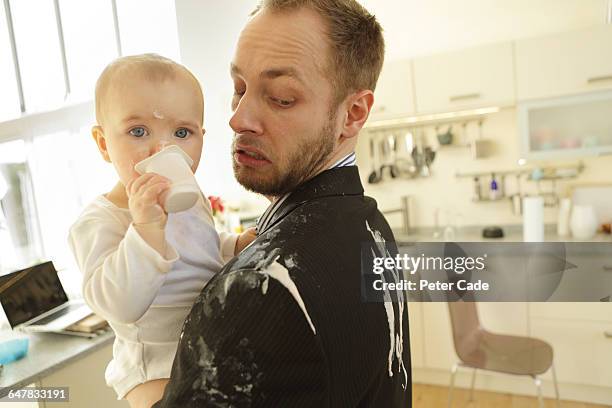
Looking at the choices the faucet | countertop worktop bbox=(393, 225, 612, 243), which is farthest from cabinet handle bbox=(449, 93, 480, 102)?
countertop worktop bbox=(393, 225, 612, 243)

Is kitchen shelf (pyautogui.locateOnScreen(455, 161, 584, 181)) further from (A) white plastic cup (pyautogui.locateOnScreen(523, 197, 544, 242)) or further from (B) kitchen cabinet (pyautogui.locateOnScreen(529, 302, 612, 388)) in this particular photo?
(B) kitchen cabinet (pyautogui.locateOnScreen(529, 302, 612, 388))

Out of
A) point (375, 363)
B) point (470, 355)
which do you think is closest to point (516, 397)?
point (470, 355)

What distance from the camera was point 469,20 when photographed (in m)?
3.23

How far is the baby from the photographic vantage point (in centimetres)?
75

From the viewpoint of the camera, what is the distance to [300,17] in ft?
2.42

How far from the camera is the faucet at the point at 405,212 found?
3.47 meters

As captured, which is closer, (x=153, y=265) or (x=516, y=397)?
(x=153, y=265)

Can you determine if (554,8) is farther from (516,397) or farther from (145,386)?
(145,386)

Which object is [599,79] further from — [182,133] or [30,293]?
[30,293]

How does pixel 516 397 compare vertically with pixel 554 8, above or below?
below

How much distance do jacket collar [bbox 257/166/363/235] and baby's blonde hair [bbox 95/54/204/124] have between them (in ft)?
1.06

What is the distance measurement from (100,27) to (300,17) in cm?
222

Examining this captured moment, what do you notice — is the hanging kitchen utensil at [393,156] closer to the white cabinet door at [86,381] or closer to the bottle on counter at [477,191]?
the bottle on counter at [477,191]

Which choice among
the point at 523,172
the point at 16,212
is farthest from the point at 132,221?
the point at 523,172
